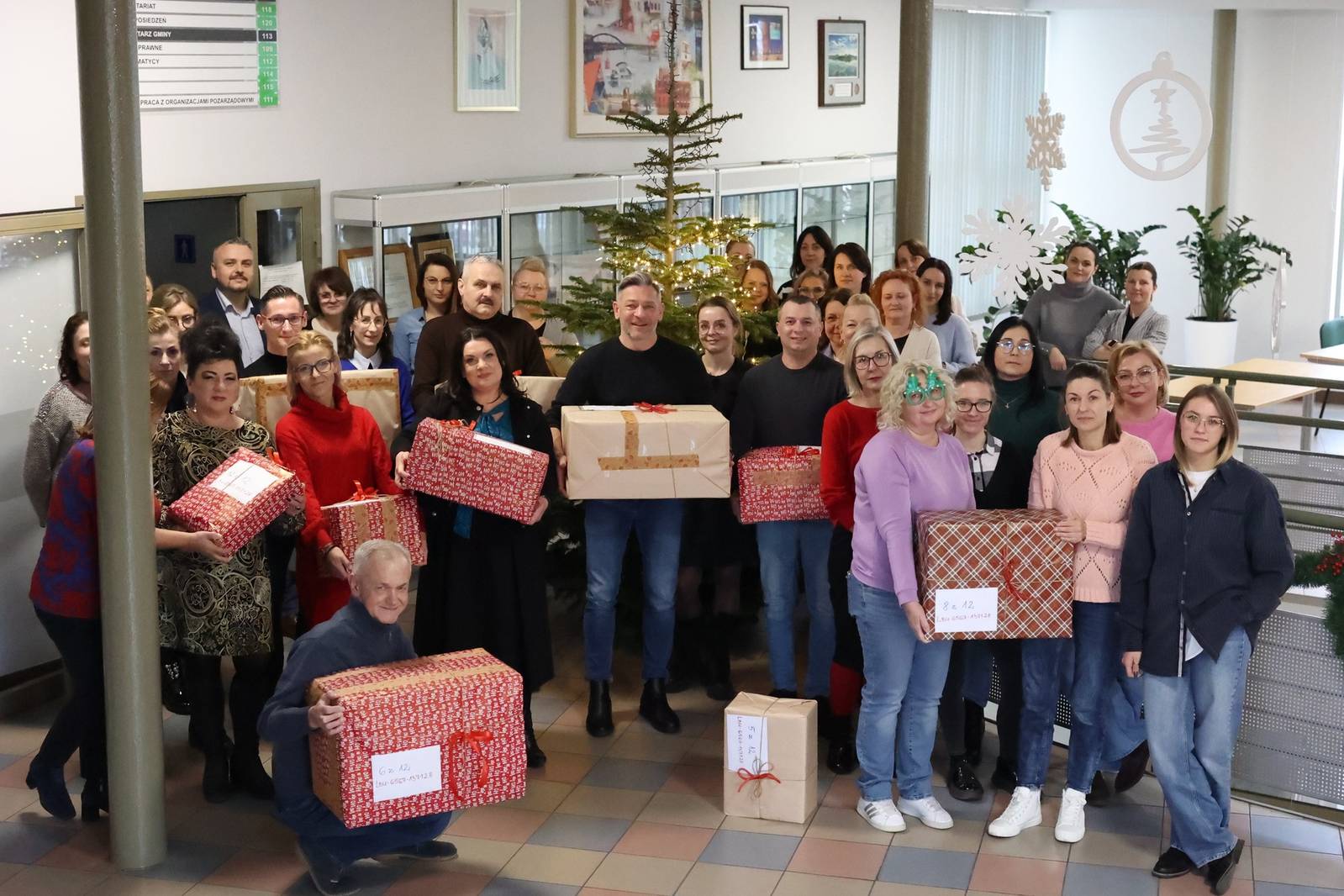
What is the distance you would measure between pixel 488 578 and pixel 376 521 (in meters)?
0.47

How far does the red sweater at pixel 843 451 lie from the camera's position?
5.38m

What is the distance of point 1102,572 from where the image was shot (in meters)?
4.93

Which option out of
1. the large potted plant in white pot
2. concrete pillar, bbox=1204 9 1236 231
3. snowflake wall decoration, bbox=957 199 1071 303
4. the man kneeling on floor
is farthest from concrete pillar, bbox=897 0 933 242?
concrete pillar, bbox=1204 9 1236 231

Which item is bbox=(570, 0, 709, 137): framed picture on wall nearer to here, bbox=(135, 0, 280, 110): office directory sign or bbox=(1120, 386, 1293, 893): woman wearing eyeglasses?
bbox=(135, 0, 280, 110): office directory sign

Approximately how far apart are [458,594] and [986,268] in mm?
3412

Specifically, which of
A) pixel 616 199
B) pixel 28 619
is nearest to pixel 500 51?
pixel 616 199

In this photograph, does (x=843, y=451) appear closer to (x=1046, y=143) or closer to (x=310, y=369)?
(x=310, y=369)

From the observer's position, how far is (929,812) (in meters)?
5.22

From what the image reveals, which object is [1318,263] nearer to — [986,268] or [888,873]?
[986,268]

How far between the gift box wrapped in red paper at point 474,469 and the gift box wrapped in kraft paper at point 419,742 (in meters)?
0.80

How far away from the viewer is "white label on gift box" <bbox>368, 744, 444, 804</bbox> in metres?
4.43

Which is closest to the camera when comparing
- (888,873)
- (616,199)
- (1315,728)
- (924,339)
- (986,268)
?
(888,873)

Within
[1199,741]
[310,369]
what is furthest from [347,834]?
[1199,741]

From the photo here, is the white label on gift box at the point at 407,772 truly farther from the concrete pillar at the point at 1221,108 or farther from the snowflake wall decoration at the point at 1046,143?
the concrete pillar at the point at 1221,108
